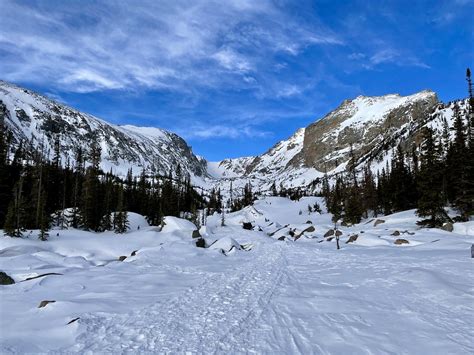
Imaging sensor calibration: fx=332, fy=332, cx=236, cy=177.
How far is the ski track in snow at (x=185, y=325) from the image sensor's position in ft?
22.3

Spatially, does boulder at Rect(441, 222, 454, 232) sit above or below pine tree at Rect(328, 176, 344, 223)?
below

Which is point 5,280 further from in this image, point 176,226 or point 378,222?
point 378,222

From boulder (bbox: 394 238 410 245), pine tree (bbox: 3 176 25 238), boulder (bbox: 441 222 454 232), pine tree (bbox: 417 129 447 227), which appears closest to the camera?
boulder (bbox: 394 238 410 245)

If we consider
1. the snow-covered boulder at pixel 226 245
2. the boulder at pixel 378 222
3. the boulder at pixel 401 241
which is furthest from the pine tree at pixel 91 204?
the boulder at pixel 378 222

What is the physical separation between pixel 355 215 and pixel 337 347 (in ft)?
178

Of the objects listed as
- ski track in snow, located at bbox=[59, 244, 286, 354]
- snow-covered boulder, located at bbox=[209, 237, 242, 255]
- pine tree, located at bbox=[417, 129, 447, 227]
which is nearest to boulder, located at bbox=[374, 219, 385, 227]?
pine tree, located at bbox=[417, 129, 447, 227]

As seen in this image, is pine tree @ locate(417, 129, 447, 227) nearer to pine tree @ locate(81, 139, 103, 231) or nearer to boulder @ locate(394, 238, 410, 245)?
boulder @ locate(394, 238, 410, 245)

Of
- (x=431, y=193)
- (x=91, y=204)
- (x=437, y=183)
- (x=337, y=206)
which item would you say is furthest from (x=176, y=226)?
(x=337, y=206)

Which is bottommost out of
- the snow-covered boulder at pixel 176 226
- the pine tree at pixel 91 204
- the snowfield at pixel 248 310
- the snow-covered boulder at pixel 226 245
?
the snow-covered boulder at pixel 226 245

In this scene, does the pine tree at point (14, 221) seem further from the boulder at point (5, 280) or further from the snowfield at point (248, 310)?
the boulder at point (5, 280)

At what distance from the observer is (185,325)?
27.0 feet

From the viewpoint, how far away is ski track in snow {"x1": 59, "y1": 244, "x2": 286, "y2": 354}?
22.3 feet

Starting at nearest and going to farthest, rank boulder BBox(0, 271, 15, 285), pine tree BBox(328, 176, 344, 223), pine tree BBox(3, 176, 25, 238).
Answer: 1. boulder BBox(0, 271, 15, 285)
2. pine tree BBox(3, 176, 25, 238)
3. pine tree BBox(328, 176, 344, 223)

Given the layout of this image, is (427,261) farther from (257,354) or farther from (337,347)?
(257,354)
